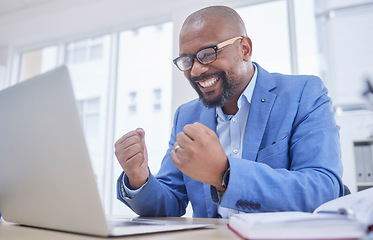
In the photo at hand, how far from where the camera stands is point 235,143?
1217 mm

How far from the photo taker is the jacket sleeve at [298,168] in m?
0.74

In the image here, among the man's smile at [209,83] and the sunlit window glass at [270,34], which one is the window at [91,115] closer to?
the sunlit window glass at [270,34]

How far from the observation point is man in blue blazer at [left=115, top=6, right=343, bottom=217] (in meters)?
0.73

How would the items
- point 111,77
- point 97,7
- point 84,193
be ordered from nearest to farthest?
point 84,193 < point 97,7 < point 111,77

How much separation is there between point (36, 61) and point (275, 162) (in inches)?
175

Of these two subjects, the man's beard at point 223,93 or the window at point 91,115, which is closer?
the man's beard at point 223,93

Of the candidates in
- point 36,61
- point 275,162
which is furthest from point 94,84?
point 275,162

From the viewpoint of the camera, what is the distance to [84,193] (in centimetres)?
48

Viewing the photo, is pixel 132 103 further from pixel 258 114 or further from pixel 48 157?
pixel 48 157

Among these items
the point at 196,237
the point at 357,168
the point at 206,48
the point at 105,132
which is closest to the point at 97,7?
the point at 105,132

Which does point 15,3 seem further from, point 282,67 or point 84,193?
point 84,193

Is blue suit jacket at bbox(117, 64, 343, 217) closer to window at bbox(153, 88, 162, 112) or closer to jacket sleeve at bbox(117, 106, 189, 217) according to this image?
jacket sleeve at bbox(117, 106, 189, 217)

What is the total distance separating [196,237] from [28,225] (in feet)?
1.35

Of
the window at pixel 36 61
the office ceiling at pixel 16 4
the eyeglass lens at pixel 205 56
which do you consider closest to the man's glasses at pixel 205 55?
the eyeglass lens at pixel 205 56
